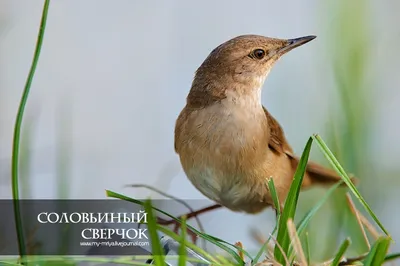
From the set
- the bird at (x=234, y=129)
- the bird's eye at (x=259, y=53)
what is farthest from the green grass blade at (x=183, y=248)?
the bird's eye at (x=259, y=53)

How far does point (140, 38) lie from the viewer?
1.25 metres

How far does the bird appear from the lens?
116cm

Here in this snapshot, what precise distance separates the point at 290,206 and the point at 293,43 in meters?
0.42

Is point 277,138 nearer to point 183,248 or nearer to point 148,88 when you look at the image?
point 148,88

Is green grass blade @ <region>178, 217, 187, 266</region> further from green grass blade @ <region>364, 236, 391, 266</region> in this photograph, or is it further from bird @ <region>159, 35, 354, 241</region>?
bird @ <region>159, 35, 354, 241</region>

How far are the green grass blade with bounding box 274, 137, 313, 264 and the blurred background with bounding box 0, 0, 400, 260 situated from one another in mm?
347

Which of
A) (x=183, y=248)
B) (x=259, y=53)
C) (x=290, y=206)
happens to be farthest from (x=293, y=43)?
(x=183, y=248)

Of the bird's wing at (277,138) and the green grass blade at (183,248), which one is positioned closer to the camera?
the green grass blade at (183,248)

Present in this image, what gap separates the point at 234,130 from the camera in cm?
116

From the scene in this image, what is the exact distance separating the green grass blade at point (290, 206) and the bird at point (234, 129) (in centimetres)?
28

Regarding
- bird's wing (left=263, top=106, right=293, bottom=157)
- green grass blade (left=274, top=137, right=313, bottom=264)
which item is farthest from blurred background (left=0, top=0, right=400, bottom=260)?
green grass blade (left=274, top=137, right=313, bottom=264)

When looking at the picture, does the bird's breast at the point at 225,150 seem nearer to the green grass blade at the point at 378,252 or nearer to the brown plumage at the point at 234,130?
the brown plumage at the point at 234,130

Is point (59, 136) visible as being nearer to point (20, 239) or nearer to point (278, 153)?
point (20, 239)

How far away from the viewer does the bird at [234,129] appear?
116 centimetres
